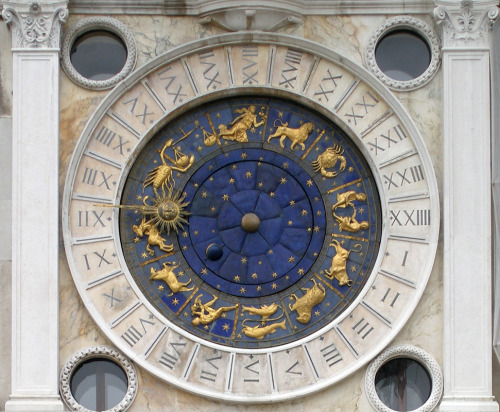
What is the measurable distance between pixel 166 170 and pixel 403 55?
2673 millimetres

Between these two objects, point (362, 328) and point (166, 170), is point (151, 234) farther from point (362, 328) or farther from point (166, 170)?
point (362, 328)

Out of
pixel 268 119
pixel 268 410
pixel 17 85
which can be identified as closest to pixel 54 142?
pixel 17 85

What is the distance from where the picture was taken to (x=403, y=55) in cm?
1881

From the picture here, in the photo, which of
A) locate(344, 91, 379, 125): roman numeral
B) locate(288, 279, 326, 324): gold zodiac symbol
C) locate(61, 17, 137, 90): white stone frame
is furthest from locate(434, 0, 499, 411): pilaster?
locate(61, 17, 137, 90): white stone frame

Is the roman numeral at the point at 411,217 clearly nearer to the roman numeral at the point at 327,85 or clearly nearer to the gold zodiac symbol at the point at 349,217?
the gold zodiac symbol at the point at 349,217

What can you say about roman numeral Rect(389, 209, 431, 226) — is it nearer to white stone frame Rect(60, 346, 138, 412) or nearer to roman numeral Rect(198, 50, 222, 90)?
roman numeral Rect(198, 50, 222, 90)

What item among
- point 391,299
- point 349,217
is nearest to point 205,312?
point 349,217

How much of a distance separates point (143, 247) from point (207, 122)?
1436 mm

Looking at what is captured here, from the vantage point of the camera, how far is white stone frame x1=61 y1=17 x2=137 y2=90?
18.5 m

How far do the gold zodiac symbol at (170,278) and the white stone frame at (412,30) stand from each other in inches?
112

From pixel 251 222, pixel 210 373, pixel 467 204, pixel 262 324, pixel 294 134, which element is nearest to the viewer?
pixel 210 373

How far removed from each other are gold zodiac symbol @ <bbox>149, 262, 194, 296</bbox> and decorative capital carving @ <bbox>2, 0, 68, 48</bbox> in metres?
2.46

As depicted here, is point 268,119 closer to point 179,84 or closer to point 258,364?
point 179,84

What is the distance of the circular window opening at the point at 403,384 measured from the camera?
18141mm
